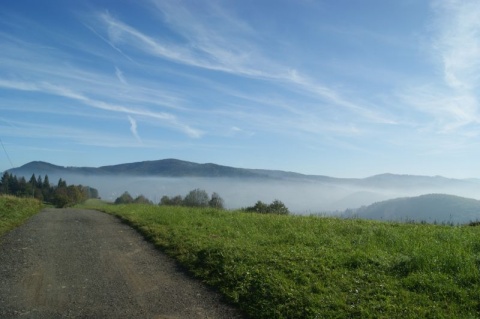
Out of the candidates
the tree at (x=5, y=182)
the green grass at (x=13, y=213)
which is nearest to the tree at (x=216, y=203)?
the green grass at (x=13, y=213)

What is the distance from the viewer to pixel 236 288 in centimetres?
770

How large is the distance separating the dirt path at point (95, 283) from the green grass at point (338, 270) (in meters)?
0.56

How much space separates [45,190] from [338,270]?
90108 millimetres

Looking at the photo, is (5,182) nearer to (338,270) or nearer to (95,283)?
(95,283)

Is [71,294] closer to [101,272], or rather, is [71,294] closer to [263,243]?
[101,272]

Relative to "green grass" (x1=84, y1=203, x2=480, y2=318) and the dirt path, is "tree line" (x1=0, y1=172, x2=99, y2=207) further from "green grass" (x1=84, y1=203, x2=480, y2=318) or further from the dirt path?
"green grass" (x1=84, y1=203, x2=480, y2=318)

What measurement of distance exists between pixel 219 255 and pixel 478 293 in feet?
17.7

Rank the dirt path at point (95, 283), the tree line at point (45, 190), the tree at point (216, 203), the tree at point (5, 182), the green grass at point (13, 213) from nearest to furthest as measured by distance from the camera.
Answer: the dirt path at point (95, 283) → the green grass at point (13, 213) → the tree at point (216, 203) → the tree line at point (45, 190) → the tree at point (5, 182)

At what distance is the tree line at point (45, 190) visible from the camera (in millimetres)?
66500

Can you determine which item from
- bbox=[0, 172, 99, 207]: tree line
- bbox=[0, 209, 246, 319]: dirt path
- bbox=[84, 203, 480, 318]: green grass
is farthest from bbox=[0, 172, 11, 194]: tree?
bbox=[84, 203, 480, 318]: green grass

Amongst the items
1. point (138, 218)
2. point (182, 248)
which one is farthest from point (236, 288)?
point (138, 218)

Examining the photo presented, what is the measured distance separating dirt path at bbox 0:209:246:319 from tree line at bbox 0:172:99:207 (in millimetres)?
55907

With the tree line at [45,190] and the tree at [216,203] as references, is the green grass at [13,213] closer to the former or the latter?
the tree at [216,203]

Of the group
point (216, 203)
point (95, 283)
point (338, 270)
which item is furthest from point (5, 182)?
point (338, 270)
